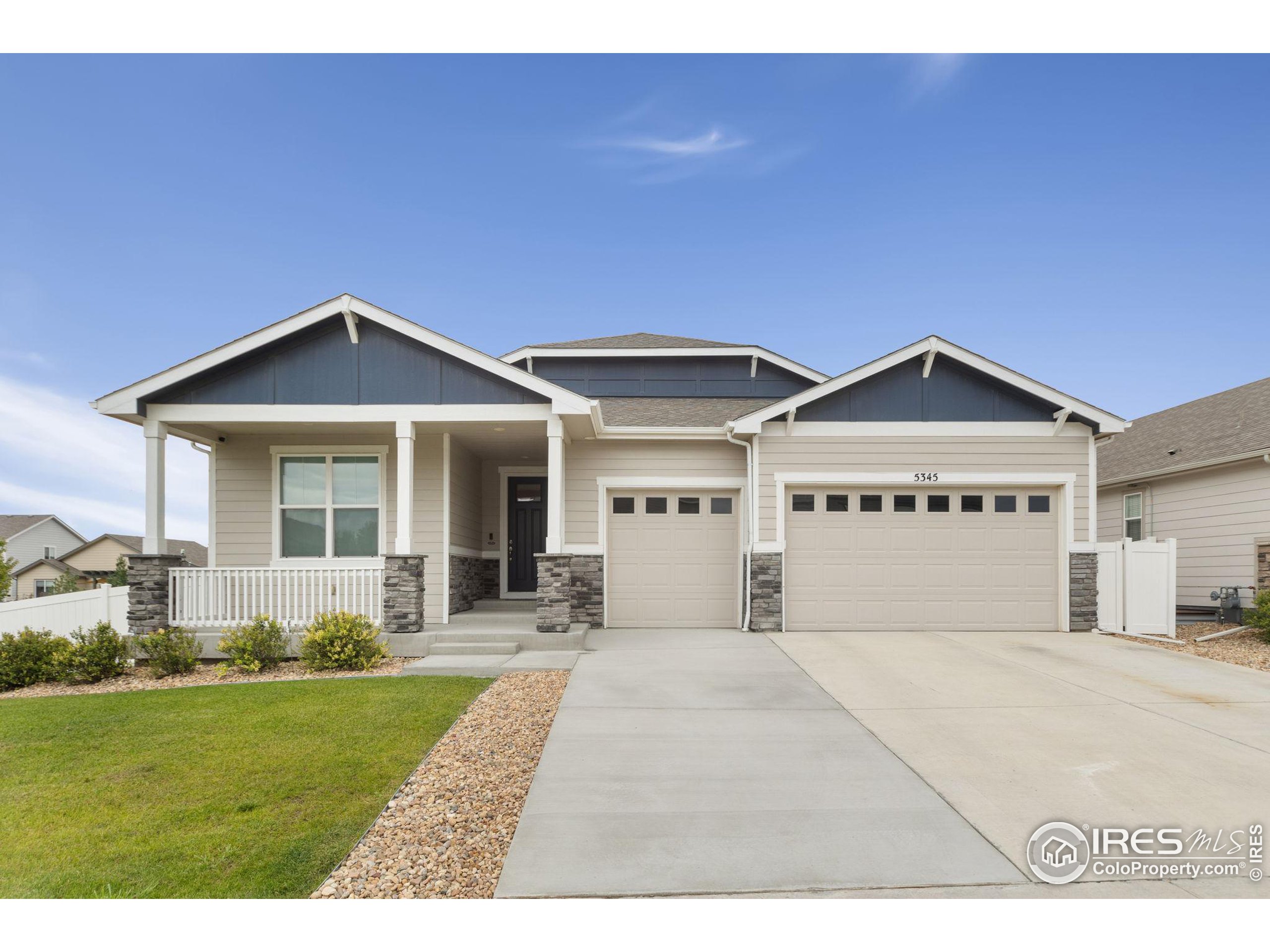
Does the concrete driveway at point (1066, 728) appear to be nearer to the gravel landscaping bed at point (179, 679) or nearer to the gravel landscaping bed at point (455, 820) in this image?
the gravel landscaping bed at point (455, 820)

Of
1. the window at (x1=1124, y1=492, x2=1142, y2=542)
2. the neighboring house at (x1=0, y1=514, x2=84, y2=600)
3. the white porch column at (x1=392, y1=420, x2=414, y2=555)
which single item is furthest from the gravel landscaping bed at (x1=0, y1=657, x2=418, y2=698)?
the neighboring house at (x1=0, y1=514, x2=84, y2=600)

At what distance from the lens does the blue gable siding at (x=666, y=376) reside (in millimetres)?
16188

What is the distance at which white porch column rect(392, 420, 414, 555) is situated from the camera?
9828 millimetres

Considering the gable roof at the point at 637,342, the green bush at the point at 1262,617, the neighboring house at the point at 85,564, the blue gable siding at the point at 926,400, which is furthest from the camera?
the neighboring house at the point at 85,564

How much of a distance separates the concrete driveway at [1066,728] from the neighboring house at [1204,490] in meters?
4.58

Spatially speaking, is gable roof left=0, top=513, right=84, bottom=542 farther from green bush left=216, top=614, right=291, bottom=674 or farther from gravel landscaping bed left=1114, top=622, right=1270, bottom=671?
gravel landscaping bed left=1114, top=622, right=1270, bottom=671

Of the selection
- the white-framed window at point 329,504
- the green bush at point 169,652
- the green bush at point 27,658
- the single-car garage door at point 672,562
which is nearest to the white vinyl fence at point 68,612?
the green bush at point 27,658

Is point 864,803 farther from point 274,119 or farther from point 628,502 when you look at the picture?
point 274,119

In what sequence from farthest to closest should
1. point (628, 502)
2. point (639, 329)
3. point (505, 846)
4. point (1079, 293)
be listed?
point (639, 329), point (1079, 293), point (628, 502), point (505, 846)

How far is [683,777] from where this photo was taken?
464cm

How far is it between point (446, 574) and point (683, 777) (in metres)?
7.33

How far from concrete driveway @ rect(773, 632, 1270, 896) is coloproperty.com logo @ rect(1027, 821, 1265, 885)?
2.9 inches

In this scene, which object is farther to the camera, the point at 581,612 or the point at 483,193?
the point at 483,193

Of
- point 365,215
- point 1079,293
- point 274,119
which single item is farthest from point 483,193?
point 1079,293
